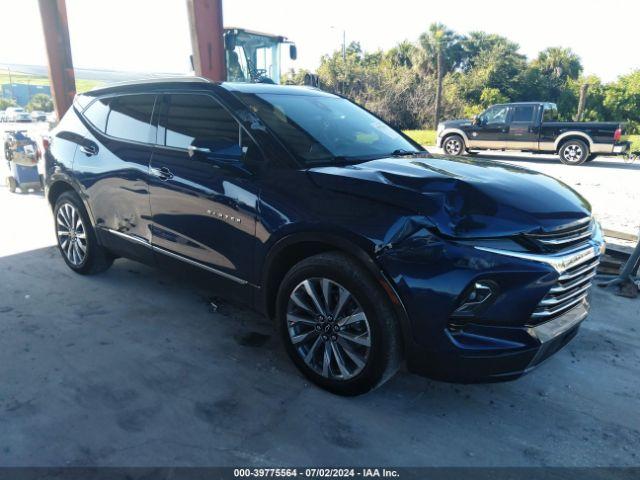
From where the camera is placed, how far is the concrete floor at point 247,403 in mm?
2422

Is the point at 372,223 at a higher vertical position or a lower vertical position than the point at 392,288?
higher

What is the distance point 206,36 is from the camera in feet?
23.8

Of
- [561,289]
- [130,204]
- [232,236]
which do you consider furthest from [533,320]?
[130,204]

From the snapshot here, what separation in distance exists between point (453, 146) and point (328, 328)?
15798mm

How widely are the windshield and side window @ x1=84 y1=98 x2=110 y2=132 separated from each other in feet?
5.54

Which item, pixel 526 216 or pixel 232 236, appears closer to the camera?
pixel 526 216

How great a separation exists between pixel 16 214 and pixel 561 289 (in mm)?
7847

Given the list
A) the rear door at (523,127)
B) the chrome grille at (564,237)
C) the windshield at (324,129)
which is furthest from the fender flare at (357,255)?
the rear door at (523,127)

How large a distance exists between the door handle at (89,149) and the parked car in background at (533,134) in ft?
47.8

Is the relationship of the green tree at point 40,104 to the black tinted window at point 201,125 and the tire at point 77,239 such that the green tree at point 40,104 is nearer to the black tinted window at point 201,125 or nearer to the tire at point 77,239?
the tire at point 77,239

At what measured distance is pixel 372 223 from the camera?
2516 mm

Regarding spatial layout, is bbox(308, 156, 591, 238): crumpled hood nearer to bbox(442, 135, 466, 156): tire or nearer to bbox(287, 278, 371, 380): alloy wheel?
bbox(287, 278, 371, 380): alloy wheel

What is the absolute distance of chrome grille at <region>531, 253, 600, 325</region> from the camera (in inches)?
96.0

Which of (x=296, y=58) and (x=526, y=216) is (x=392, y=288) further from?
(x=296, y=58)
